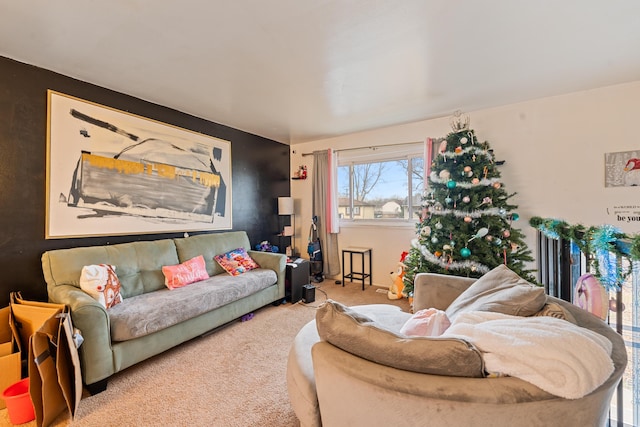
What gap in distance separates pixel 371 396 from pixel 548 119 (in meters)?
3.68

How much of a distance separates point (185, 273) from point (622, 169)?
463cm

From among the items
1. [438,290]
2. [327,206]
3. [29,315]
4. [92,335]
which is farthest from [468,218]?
[29,315]

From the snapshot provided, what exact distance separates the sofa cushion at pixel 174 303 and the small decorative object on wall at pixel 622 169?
3.88m

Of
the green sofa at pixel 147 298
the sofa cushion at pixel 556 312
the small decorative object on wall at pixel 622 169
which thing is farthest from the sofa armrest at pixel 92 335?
the small decorative object on wall at pixel 622 169

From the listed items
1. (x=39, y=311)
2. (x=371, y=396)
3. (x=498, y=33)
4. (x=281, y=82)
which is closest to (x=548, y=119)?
(x=498, y=33)

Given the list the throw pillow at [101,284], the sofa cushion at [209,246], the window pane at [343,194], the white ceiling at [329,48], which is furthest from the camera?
the window pane at [343,194]

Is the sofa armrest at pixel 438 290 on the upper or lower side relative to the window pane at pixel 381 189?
lower

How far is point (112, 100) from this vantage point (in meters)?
2.66

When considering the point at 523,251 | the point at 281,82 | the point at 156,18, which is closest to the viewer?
the point at 156,18

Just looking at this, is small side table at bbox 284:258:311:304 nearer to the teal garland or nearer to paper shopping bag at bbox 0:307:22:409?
paper shopping bag at bbox 0:307:22:409

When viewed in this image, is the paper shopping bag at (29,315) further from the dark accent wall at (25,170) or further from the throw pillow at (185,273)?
the throw pillow at (185,273)

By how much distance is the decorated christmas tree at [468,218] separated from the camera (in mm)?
2699

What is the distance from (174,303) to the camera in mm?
2209

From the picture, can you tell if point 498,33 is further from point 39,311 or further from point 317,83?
point 39,311
